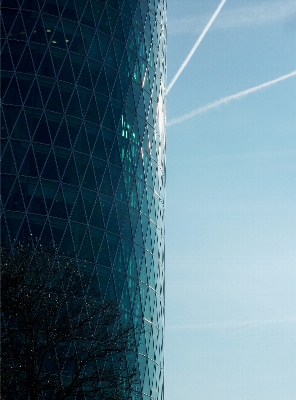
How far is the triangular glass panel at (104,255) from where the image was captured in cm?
5716

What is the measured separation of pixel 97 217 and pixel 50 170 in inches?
188

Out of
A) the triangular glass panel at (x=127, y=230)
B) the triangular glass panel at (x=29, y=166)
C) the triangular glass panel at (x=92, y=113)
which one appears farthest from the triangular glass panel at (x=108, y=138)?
the triangular glass panel at (x=29, y=166)

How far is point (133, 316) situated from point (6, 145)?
15.1m

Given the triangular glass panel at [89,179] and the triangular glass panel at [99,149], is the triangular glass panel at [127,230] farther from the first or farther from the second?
the triangular glass panel at [99,149]

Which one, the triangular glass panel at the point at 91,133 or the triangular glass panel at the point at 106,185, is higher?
the triangular glass panel at the point at 91,133

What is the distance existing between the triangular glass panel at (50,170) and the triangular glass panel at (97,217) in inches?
143

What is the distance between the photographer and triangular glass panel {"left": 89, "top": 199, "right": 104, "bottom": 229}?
57750 millimetres

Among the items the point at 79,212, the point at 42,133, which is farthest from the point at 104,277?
the point at 42,133

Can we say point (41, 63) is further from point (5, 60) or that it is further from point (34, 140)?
point (34, 140)

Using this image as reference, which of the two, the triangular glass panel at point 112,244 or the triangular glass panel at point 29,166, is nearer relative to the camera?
the triangular glass panel at point 29,166

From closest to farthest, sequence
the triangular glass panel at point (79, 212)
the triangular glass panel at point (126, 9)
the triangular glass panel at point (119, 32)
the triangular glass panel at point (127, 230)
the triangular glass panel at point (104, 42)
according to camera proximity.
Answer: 1. the triangular glass panel at point (79, 212)
2. the triangular glass panel at point (127, 230)
3. the triangular glass panel at point (104, 42)
4. the triangular glass panel at point (119, 32)
5. the triangular glass panel at point (126, 9)

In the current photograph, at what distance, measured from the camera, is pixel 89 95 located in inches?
2386

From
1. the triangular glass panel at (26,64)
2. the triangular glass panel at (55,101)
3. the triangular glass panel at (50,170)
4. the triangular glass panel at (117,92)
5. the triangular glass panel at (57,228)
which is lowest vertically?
the triangular glass panel at (57,228)

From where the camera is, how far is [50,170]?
56469mm
